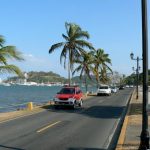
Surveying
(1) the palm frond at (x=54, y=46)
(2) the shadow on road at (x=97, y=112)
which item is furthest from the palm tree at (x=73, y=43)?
(2) the shadow on road at (x=97, y=112)

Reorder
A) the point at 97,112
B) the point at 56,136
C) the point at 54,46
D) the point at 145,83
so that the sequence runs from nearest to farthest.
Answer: the point at 145,83, the point at 56,136, the point at 97,112, the point at 54,46

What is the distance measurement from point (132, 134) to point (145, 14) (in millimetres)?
6164

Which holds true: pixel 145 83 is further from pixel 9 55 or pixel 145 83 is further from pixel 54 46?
pixel 54 46

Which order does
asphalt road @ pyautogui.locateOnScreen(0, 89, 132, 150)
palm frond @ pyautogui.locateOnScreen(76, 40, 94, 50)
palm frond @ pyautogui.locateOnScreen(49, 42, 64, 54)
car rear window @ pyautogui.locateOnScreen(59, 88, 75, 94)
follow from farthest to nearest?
palm frond @ pyautogui.locateOnScreen(76, 40, 94, 50) < palm frond @ pyautogui.locateOnScreen(49, 42, 64, 54) < car rear window @ pyautogui.locateOnScreen(59, 88, 75, 94) < asphalt road @ pyautogui.locateOnScreen(0, 89, 132, 150)

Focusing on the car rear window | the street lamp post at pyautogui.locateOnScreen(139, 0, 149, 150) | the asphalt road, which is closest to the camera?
the street lamp post at pyautogui.locateOnScreen(139, 0, 149, 150)

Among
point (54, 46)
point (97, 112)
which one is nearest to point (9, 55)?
point (97, 112)

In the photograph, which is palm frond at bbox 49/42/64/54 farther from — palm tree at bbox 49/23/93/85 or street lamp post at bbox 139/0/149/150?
street lamp post at bbox 139/0/149/150

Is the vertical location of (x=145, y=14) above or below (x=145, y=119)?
above

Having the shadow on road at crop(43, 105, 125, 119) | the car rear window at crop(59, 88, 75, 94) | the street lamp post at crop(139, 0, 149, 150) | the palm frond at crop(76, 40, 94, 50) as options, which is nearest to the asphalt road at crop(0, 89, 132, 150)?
the street lamp post at crop(139, 0, 149, 150)

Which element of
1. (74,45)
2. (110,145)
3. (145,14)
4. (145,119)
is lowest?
(110,145)

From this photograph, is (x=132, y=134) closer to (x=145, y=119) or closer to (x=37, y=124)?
(x=145, y=119)

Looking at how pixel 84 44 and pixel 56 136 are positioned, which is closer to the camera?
pixel 56 136

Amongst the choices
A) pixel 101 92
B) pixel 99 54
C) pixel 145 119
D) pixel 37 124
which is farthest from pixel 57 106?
pixel 99 54

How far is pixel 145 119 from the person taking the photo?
1213cm
